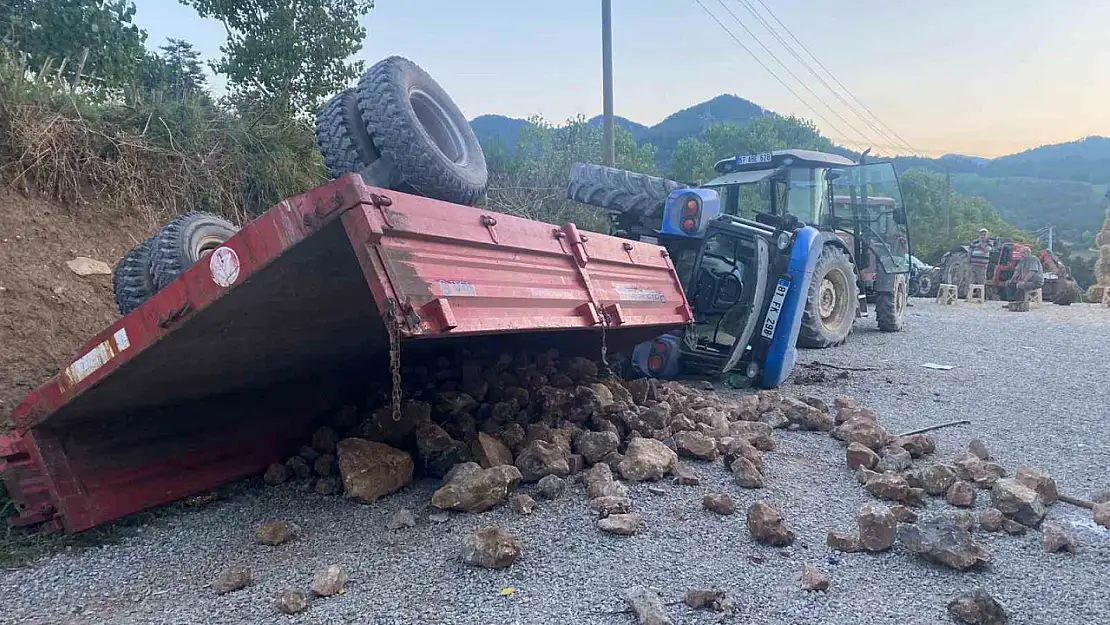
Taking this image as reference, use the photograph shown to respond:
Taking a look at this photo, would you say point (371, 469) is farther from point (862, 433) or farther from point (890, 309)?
point (890, 309)

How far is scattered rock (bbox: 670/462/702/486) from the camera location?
3291 millimetres

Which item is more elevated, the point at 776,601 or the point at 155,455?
the point at 155,455

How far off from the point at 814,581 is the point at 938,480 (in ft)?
3.98

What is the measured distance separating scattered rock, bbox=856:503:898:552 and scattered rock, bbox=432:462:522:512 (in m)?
1.37

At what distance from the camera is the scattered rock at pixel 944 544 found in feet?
8.26

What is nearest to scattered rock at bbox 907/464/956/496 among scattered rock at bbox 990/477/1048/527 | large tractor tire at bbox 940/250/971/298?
scattered rock at bbox 990/477/1048/527

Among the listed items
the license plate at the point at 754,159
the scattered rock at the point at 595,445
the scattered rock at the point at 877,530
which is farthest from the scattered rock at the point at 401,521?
the license plate at the point at 754,159

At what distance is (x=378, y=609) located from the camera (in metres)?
2.29

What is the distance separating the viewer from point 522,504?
296 cm

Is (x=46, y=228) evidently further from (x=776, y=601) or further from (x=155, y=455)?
(x=776, y=601)

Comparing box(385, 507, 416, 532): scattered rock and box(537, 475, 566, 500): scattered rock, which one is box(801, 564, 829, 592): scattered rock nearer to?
box(537, 475, 566, 500): scattered rock

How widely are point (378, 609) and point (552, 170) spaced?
16058 millimetres

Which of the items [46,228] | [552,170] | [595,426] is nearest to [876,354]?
[595,426]

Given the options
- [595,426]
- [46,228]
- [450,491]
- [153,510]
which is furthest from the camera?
[46,228]
